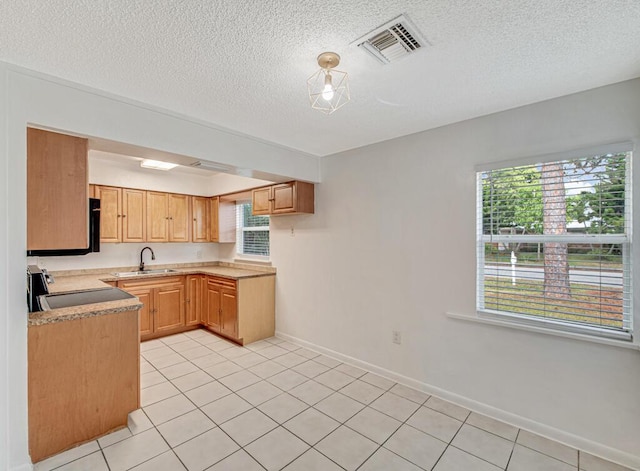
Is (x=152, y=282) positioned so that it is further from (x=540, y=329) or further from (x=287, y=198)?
(x=540, y=329)

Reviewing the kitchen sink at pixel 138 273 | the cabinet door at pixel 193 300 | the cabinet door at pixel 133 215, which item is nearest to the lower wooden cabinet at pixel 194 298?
the cabinet door at pixel 193 300

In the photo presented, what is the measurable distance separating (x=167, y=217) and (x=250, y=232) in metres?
1.29

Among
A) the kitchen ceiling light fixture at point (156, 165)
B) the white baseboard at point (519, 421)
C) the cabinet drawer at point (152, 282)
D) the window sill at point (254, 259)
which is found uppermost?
the kitchen ceiling light fixture at point (156, 165)

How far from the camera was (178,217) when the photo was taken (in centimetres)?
488

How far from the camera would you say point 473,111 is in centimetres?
248

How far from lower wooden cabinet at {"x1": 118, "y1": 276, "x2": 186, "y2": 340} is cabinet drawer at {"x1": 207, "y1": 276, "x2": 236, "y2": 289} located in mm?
458

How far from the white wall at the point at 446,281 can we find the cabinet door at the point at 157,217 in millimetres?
2073

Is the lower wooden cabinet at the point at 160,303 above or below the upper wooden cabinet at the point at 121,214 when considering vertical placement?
below

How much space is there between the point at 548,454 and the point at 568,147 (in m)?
2.12

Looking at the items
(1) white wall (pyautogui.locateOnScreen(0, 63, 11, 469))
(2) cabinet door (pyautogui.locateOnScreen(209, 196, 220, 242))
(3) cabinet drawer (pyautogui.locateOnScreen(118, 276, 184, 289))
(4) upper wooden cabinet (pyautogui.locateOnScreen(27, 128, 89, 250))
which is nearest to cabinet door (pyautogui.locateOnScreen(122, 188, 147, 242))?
(3) cabinet drawer (pyautogui.locateOnScreen(118, 276, 184, 289))

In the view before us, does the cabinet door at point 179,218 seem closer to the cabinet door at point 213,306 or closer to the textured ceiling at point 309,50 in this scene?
the cabinet door at point 213,306

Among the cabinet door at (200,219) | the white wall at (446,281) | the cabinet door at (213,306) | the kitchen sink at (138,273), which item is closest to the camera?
the white wall at (446,281)

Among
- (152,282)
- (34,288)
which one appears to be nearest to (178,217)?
(152,282)

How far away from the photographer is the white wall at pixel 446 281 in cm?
204
